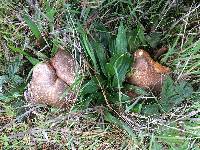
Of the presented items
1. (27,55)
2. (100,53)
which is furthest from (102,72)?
(27,55)

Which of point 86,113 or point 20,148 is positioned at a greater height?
point 86,113

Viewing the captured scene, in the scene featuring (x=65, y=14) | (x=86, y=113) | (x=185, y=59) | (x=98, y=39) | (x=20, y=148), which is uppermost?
(x=65, y=14)

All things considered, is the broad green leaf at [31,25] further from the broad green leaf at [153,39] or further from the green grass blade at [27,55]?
the broad green leaf at [153,39]

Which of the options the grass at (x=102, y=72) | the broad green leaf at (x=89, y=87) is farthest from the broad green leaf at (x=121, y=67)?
the broad green leaf at (x=89, y=87)

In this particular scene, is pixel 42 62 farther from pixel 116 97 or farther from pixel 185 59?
pixel 185 59

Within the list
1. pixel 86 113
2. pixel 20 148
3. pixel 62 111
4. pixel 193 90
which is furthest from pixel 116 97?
pixel 20 148

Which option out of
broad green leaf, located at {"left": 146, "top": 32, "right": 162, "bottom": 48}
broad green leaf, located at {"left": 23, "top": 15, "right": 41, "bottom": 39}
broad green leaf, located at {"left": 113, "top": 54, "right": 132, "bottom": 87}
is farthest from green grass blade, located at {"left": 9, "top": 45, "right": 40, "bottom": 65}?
broad green leaf, located at {"left": 146, "top": 32, "right": 162, "bottom": 48}

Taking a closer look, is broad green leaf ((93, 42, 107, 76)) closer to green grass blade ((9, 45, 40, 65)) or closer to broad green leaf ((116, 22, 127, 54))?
broad green leaf ((116, 22, 127, 54))
